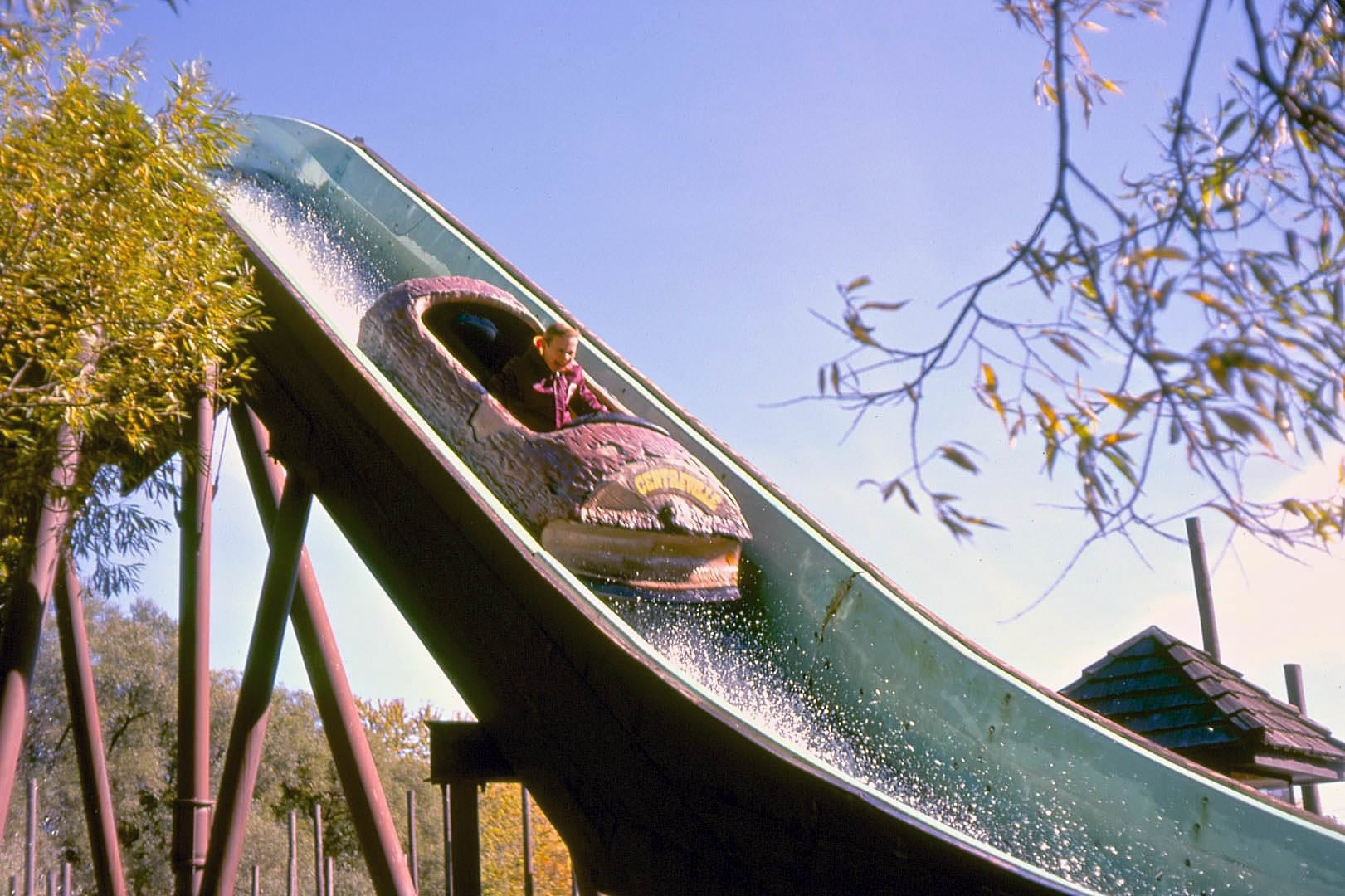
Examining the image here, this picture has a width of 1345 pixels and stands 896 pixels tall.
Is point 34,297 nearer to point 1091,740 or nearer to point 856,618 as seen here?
point 856,618

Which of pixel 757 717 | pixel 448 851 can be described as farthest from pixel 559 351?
pixel 448 851

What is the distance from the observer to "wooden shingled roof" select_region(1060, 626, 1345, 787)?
6.07m

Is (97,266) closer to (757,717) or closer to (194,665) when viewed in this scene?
(194,665)

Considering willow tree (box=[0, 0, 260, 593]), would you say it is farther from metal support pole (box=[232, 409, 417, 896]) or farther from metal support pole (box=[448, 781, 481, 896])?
metal support pole (box=[448, 781, 481, 896])

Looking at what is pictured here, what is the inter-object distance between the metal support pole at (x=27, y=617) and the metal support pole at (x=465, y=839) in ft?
6.73

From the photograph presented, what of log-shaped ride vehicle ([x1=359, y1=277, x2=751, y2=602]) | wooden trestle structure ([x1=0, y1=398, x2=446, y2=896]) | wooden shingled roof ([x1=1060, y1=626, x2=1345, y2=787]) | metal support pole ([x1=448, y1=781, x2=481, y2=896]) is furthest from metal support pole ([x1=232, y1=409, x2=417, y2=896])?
wooden shingled roof ([x1=1060, y1=626, x2=1345, y2=787])

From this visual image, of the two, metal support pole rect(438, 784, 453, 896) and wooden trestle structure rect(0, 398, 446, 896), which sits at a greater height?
wooden trestle structure rect(0, 398, 446, 896)

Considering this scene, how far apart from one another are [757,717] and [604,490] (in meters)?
1.15

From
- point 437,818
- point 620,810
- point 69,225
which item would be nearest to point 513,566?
point 620,810

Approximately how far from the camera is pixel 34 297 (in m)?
5.11

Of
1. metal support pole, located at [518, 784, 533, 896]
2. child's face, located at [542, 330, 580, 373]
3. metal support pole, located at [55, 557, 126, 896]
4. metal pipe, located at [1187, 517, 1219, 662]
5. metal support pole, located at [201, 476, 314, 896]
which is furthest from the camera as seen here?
metal pipe, located at [1187, 517, 1219, 662]

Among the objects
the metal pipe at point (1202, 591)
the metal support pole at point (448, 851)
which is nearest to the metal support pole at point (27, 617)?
the metal support pole at point (448, 851)

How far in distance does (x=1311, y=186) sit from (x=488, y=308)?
5288mm

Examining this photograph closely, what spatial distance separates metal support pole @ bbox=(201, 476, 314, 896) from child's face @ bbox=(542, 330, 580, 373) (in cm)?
143
